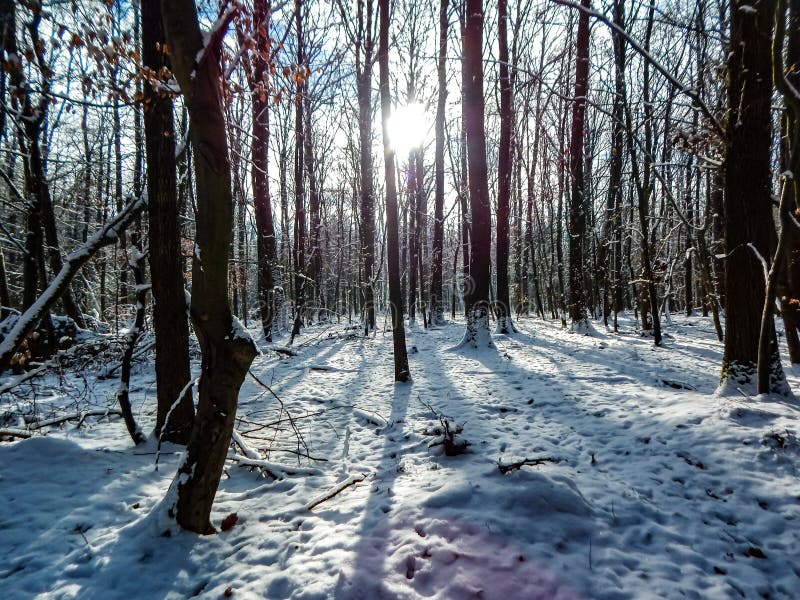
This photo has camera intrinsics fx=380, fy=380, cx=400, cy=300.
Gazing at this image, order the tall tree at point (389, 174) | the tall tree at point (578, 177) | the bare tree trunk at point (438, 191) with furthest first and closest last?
1. the bare tree trunk at point (438, 191)
2. the tall tree at point (578, 177)
3. the tall tree at point (389, 174)

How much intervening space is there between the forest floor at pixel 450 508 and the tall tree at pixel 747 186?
2.14 ft

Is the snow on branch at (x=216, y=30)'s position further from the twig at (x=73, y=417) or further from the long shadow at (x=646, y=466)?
the twig at (x=73, y=417)

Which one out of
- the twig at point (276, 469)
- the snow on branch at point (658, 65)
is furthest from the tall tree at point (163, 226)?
the snow on branch at point (658, 65)

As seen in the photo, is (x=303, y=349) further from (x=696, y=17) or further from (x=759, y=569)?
(x=696, y=17)

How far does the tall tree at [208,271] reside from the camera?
225cm

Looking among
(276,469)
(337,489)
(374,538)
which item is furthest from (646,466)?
(276,469)

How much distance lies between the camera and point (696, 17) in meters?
8.82

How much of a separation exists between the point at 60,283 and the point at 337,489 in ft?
10.6

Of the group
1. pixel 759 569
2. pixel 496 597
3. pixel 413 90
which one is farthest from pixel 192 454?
pixel 413 90

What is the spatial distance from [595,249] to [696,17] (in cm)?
782

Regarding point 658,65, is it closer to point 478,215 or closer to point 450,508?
point 450,508

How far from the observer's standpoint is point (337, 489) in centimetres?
324

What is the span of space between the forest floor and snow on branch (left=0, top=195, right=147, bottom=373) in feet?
3.40

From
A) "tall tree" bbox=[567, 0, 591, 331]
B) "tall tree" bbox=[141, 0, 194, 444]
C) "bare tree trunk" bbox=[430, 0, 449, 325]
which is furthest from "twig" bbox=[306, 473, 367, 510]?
"bare tree trunk" bbox=[430, 0, 449, 325]
